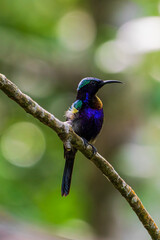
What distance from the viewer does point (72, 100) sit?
9.09 m

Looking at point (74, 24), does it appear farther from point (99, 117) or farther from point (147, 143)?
point (99, 117)

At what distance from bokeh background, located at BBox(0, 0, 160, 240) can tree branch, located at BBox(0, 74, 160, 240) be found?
504 cm

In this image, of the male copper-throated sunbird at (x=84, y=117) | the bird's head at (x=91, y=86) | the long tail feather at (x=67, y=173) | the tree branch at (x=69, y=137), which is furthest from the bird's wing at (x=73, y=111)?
the tree branch at (x=69, y=137)

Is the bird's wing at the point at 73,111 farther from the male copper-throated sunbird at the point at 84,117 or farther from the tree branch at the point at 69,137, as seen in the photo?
the tree branch at the point at 69,137

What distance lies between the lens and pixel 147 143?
913 cm

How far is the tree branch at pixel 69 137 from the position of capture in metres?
2.54

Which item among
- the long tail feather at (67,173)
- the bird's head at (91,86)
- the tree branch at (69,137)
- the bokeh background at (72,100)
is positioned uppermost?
the bokeh background at (72,100)

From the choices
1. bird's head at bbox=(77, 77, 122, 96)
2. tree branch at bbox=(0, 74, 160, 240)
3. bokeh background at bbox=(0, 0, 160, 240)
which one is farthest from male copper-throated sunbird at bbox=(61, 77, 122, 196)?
bokeh background at bbox=(0, 0, 160, 240)

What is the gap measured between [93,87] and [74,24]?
6.54 metres

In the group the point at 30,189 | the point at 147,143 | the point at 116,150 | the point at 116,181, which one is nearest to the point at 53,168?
the point at 30,189

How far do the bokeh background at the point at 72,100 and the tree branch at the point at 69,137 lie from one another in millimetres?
5037

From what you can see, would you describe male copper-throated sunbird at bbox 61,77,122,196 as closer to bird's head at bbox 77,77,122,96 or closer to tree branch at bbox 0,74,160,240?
bird's head at bbox 77,77,122,96

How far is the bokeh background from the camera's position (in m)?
8.58

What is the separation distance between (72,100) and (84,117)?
516 centimetres
